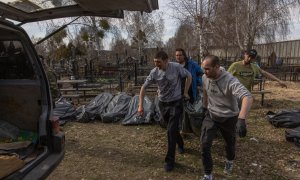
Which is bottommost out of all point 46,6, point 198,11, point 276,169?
point 276,169

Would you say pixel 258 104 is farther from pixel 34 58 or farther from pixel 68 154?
pixel 34 58

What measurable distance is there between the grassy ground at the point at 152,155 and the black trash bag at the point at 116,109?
37 cm

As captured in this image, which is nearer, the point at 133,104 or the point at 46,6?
the point at 46,6

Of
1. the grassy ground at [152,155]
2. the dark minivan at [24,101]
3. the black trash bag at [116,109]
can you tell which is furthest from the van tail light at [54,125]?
the black trash bag at [116,109]

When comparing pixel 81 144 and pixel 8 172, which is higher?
pixel 8 172

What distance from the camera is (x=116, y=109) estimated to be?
25.0ft

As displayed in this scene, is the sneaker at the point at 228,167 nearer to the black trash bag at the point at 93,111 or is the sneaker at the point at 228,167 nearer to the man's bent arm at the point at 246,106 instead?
the man's bent arm at the point at 246,106

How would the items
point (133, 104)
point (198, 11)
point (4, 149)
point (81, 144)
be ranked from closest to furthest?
point (4, 149), point (81, 144), point (133, 104), point (198, 11)

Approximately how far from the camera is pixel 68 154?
5.23m

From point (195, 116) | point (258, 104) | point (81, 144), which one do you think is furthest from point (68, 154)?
point (258, 104)

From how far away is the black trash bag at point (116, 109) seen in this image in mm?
7402

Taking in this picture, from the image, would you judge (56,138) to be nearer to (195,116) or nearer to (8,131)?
(8,131)

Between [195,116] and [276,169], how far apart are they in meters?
1.48

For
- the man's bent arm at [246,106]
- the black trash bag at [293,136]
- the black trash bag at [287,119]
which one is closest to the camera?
the man's bent arm at [246,106]
